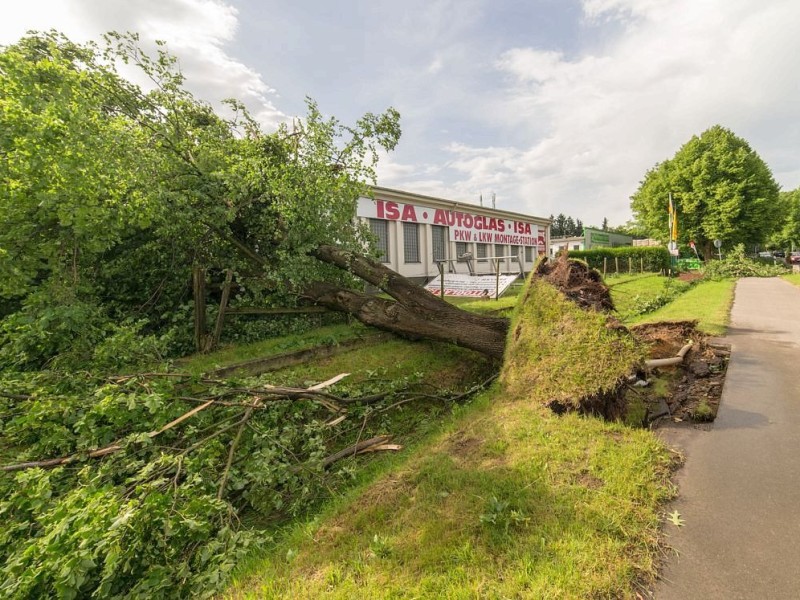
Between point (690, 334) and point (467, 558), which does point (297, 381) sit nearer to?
point (467, 558)

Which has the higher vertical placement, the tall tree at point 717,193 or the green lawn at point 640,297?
the tall tree at point 717,193

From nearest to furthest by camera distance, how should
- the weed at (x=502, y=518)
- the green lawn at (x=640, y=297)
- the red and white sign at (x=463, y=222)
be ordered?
the weed at (x=502, y=518)
the green lawn at (x=640, y=297)
the red and white sign at (x=463, y=222)

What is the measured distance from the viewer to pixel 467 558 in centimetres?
222

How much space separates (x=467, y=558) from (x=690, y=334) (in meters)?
7.22

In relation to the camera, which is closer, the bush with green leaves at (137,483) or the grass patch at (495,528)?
the grass patch at (495,528)

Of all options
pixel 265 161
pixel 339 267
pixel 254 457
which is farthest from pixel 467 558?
pixel 265 161

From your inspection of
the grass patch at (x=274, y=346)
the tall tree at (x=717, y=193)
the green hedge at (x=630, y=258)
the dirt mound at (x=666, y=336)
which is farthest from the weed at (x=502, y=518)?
the tall tree at (x=717, y=193)

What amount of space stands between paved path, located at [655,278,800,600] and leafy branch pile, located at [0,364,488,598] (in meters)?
2.62

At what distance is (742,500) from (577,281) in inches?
135

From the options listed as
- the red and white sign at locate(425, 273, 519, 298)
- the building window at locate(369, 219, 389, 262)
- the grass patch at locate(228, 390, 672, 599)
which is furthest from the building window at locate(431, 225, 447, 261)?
the grass patch at locate(228, 390, 672, 599)

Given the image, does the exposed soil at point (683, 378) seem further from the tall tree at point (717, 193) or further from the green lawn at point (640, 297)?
the tall tree at point (717, 193)

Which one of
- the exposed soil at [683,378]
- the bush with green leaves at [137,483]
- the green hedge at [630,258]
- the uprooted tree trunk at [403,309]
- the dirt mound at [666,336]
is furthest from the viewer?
the green hedge at [630,258]

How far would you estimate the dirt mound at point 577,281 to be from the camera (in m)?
5.14

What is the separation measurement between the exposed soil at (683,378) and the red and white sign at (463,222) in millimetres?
12532
